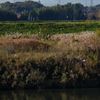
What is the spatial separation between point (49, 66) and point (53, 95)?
2608 millimetres

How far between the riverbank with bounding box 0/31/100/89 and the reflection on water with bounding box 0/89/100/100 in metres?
0.76

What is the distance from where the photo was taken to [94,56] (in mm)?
29984

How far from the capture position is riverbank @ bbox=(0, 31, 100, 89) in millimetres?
27969

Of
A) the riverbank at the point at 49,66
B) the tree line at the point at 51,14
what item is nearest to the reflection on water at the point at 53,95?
the riverbank at the point at 49,66

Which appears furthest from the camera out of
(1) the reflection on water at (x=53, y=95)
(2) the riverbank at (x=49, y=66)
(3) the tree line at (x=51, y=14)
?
(3) the tree line at (x=51, y=14)

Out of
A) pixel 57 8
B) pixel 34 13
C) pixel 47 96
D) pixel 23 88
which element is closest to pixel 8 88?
pixel 23 88

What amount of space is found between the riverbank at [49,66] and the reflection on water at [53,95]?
760 mm

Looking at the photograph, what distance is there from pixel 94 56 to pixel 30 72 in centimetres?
421

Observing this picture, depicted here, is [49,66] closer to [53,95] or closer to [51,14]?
[53,95]

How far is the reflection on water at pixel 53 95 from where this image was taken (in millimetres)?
25997

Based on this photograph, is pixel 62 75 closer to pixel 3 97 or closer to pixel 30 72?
pixel 30 72

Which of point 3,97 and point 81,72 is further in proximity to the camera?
point 81,72

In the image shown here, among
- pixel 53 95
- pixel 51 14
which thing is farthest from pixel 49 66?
pixel 51 14

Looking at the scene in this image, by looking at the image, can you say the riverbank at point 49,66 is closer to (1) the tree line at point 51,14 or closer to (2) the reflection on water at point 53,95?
(2) the reflection on water at point 53,95
